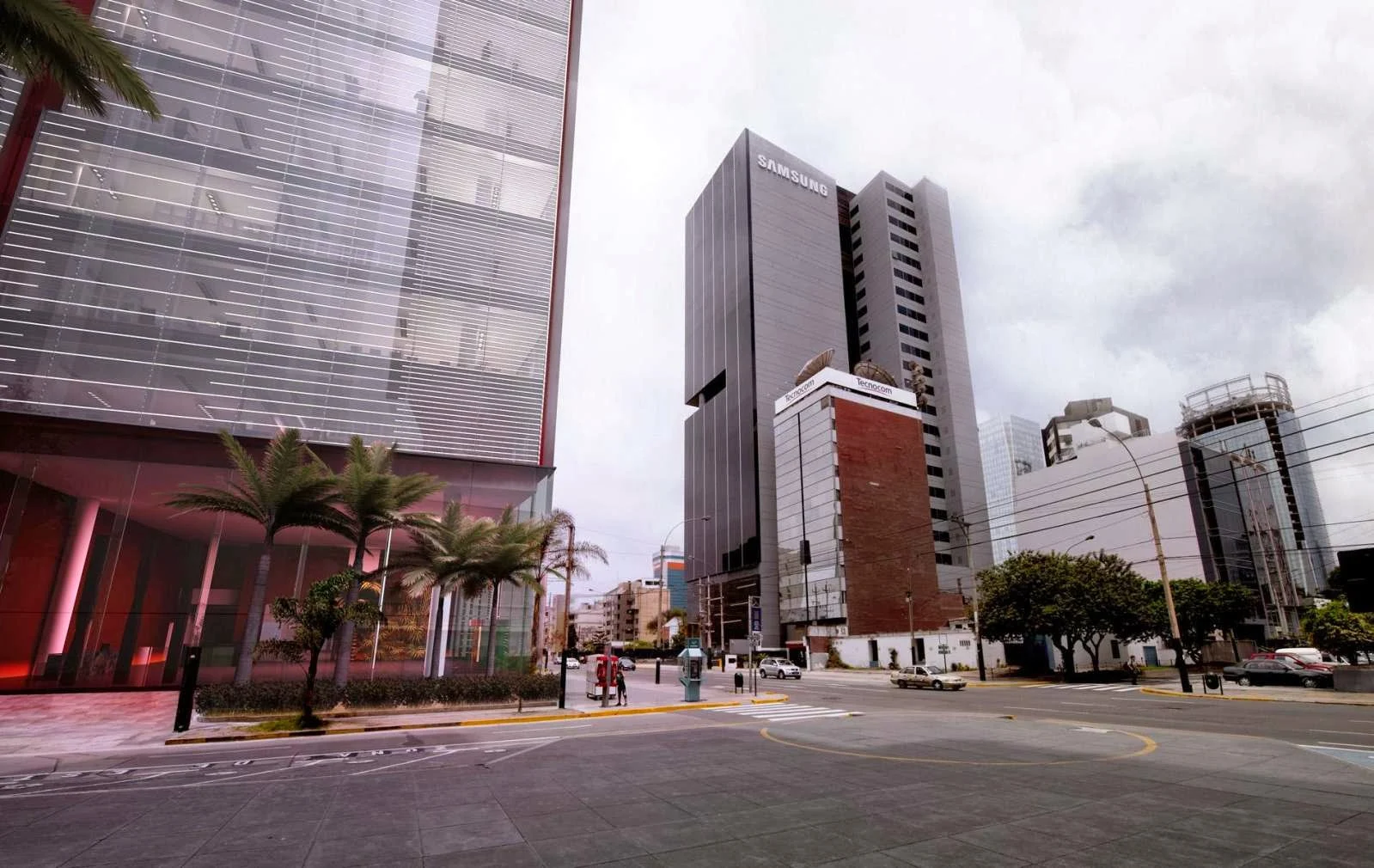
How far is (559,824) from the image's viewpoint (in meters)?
8.02

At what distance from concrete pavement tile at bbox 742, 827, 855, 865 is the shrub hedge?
19740 millimetres

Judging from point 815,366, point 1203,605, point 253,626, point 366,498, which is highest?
point 815,366

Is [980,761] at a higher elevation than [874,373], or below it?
below

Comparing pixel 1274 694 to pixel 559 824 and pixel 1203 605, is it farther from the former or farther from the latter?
pixel 1203 605

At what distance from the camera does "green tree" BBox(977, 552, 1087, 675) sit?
41.9 metres

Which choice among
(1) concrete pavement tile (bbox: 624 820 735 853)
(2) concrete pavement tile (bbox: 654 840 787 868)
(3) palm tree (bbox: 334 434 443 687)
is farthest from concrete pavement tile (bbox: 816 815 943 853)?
(3) palm tree (bbox: 334 434 443 687)

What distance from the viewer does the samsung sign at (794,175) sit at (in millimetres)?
116938

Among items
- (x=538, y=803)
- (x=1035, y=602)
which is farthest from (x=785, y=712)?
(x=1035, y=602)

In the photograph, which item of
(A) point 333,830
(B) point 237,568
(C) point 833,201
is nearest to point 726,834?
(A) point 333,830

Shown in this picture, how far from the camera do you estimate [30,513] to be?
1110 inches

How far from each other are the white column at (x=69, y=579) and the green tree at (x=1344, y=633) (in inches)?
2976

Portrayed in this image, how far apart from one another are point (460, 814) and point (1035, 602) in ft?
149

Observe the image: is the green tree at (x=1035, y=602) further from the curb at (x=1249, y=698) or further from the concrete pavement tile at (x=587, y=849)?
the concrete pavement tile at (x=587, y=849)

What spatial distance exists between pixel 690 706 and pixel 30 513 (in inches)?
1250
